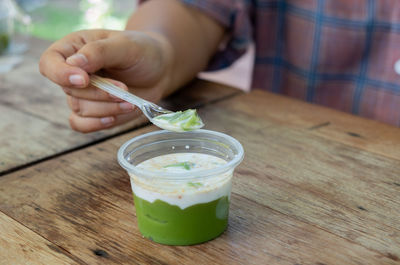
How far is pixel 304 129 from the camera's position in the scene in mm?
1174

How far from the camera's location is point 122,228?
0.77m

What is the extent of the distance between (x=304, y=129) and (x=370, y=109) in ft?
2.00

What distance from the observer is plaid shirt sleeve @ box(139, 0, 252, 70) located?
1588mm

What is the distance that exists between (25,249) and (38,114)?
66 cm

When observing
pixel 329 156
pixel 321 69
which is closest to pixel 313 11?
pixel 321 69

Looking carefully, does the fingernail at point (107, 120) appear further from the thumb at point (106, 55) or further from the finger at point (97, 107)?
the thumb at point (106, 55)

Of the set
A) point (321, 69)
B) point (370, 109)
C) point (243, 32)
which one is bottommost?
point (370, 109)

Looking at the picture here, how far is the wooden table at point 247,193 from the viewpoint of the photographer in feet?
2.31

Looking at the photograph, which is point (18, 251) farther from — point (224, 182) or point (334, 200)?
point (334, 200)

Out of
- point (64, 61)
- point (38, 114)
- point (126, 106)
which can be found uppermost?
point (64, 61)

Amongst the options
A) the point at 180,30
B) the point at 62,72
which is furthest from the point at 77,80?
the point at 180,30

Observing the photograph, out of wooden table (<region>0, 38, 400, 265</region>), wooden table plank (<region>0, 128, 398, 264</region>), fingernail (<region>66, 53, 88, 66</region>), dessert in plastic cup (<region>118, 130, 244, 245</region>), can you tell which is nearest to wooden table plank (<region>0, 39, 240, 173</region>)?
wooden table (<region>0, 38, 400, 265</region>)

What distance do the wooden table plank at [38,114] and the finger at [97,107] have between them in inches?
3.2

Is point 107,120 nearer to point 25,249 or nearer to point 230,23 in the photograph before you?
point 25,249
